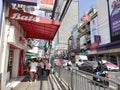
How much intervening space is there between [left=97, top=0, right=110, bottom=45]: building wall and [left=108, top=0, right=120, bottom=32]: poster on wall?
6.77ft

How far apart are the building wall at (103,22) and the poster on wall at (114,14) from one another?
2.06m

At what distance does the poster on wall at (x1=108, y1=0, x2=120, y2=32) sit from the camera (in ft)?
83.5

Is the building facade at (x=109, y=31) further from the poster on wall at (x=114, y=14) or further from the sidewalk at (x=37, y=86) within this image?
the sidewalk at (x=37, y=86)

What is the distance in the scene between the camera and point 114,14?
87.4 feet

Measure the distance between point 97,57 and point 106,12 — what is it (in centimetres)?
1058

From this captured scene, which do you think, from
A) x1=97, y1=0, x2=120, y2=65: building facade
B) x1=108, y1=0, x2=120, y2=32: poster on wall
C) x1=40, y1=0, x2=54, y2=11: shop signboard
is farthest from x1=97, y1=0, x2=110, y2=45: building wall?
x1=40, y1=0, x2=54, y2=11: shop signboard

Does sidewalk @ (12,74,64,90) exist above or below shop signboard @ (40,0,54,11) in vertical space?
below

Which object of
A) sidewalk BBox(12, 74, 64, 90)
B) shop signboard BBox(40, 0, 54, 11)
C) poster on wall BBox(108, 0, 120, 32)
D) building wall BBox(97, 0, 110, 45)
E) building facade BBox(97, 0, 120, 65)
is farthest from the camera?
building wall BBox(97, 0, 110, 45)

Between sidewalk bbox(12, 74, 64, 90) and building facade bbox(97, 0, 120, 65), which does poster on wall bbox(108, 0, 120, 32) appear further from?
sidewalk bbox(12, 74, 64, 90)

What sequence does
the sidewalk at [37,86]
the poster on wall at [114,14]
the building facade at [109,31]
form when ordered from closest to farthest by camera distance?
the sidewalk at [37,86] → the poster on wall at [114,14] → the building facade at [109,31]

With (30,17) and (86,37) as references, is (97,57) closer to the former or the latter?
(86,37)

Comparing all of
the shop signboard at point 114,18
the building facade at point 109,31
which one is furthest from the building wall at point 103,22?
the shop signboard at point 114,18

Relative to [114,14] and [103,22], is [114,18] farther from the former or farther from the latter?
[103,22]

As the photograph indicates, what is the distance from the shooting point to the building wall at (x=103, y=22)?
97.9 ft
